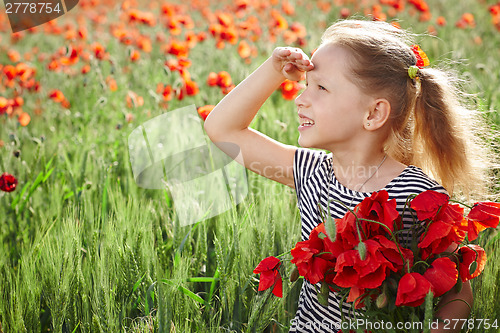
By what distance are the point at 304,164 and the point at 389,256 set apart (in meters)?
0.47

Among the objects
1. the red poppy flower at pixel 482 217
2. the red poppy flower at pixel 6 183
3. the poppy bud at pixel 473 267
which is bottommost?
the poppy bud at pixel 473 267

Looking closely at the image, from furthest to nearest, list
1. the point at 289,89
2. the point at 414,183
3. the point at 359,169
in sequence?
the point at 289,89
the point at 359,169
the point at 414,183

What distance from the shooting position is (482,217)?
85 centimetres

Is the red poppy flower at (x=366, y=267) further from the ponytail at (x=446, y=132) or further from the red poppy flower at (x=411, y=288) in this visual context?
the ponytail at (x=446, y=132)

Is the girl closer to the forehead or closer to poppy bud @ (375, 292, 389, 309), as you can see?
the forehead

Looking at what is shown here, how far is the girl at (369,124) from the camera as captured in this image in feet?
3.55

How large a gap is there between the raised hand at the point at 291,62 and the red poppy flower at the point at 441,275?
49 cm

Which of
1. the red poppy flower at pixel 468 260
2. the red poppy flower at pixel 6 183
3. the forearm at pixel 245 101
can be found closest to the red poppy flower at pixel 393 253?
the red poppy flower at pixel 468 260

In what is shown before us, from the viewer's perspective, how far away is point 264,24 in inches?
159

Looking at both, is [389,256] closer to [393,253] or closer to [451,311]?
[393,253]

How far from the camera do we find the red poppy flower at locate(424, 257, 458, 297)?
80 centimetres

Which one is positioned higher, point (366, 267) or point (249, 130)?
point (249, 130)

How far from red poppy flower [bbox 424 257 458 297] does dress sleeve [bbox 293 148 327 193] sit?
46cm

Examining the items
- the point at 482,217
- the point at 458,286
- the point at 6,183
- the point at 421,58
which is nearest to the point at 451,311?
the point at 458,286
